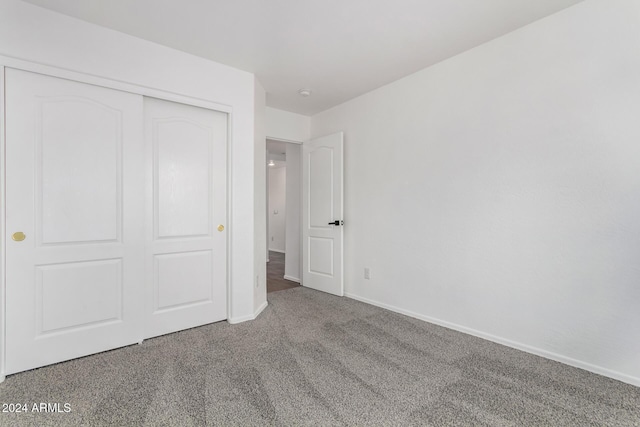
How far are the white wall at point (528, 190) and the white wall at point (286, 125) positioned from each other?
1.35 m

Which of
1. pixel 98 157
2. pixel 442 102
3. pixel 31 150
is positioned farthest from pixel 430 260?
pixel 31 150

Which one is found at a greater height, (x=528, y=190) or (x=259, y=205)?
(x=528, y=190)

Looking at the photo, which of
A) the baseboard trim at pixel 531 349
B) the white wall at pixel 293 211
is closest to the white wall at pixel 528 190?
the baseboard trim at pixel 531 349

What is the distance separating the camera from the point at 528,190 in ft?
7.75

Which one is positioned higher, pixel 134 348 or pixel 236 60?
pixel 236 60

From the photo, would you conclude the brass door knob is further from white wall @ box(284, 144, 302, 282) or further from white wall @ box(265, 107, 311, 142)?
white wall @ box(284, 144, 302, 282)

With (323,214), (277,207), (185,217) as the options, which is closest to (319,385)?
(185,217)

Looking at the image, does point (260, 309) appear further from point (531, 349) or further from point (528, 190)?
point (528, 190)

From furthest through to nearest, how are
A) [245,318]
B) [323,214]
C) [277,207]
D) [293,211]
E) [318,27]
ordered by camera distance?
[277,207] → [293,211] → [323,214] → [245,318] → [318,27]

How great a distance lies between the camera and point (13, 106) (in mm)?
2029

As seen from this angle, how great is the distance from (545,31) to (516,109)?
1.83ft

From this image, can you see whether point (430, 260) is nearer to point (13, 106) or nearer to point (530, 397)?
point (530, 397)

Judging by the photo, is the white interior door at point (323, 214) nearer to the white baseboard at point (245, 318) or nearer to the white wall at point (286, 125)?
the white wall at point (286, 125)

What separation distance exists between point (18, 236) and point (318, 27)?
2598mm
